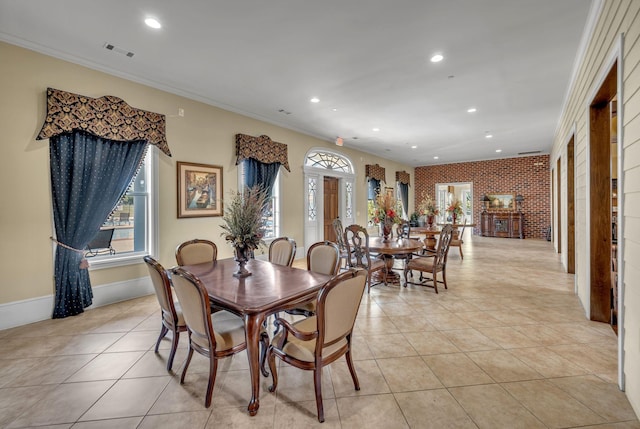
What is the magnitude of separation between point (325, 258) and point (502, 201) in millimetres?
10390

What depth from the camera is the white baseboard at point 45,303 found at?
3.01 m

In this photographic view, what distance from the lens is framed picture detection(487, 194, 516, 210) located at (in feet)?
34.9

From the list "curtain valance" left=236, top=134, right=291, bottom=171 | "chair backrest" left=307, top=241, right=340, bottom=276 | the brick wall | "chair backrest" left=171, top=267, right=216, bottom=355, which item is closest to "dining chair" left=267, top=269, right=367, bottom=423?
"chair backrest" left=171, top=267, right=216, bottom=355

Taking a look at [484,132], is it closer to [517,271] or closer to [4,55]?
[517,271]

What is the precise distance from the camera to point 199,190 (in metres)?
4.61

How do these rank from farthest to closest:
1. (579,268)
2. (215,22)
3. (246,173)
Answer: (246,173)
(579,268)
(215,22)

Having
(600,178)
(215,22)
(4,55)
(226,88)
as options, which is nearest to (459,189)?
(600,178)

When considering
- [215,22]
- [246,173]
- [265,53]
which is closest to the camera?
[215,22]

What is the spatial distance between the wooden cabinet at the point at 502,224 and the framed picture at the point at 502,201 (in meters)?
0.42

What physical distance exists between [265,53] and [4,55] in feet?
8.61

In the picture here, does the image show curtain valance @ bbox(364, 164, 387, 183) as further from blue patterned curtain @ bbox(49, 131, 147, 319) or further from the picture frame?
blue patterned curtain @ bbox(49, 131, 147, 319)

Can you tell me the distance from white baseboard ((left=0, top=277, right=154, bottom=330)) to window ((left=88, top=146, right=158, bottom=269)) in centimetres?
33

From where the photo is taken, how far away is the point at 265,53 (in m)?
3.28

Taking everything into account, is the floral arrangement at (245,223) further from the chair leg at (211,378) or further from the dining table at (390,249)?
the dining table at (390,249)
